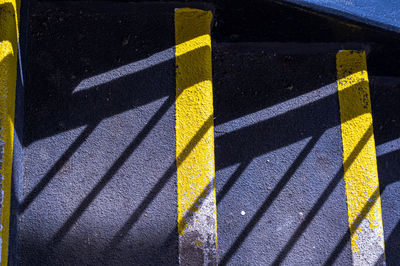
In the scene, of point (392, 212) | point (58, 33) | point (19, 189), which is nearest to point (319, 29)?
point (392, 212)

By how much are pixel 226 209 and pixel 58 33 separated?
59.2 inches

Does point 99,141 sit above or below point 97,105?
below

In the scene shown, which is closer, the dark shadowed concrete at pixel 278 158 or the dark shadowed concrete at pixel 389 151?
the dark shadowed concrete at pixel 278 158

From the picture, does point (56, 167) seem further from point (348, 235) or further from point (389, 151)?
point (389, 151)

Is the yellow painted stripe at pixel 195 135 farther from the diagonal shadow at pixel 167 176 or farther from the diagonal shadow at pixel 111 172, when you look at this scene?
the diagonal shadow at pixel 111 172

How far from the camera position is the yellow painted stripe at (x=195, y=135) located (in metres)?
2.25

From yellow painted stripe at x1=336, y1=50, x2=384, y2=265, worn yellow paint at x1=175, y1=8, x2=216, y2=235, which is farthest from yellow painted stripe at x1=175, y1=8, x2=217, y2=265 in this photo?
yellow painted stripe at x1=336, y1=50, x2=384, y2=265

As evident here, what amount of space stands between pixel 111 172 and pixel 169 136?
0.39 meters

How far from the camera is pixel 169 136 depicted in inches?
93.6

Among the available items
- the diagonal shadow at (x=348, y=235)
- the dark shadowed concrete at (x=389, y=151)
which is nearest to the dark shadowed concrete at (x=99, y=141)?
the diagonal shadow at (x=348, y=235)

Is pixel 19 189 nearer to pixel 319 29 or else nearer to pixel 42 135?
pixel 42 135

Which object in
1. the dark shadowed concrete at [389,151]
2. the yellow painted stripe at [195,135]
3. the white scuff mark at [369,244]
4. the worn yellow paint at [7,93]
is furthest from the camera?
the dark shadowed concrete at [389,151]

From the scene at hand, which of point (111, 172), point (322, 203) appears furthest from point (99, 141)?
point (322, 203)

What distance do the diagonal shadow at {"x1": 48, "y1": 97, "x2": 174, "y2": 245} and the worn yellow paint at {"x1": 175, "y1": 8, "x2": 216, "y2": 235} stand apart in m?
0.11
